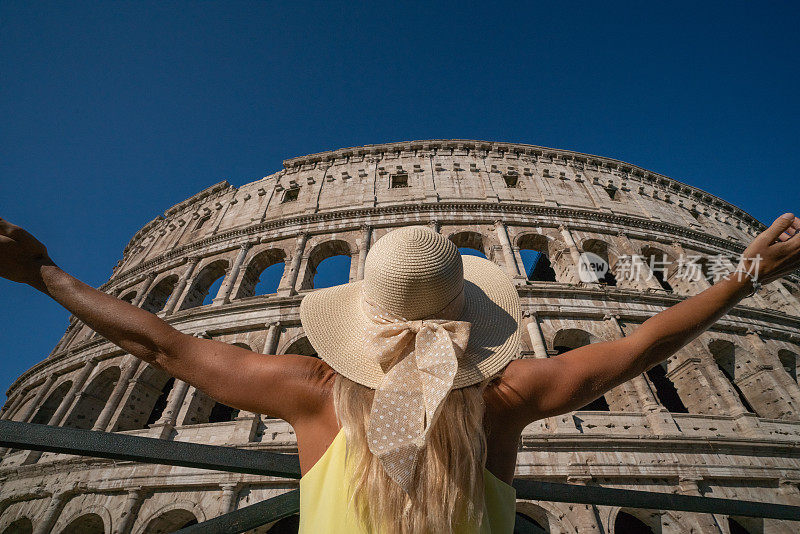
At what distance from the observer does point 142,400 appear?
10.2 metres

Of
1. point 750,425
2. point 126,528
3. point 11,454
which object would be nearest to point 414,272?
point 126,528

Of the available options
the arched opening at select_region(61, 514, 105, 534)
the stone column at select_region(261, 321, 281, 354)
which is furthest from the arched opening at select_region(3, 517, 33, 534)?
the stone column at select_region(261, 321, 281, 354)

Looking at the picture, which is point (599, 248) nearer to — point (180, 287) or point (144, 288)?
point (180, 287)

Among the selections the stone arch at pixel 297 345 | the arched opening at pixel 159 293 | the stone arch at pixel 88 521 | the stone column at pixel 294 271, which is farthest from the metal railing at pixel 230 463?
the arched opening at pixel 159 293

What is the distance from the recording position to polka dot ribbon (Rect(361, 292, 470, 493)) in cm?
104

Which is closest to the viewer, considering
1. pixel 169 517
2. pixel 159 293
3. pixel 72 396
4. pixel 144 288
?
pixel 169 517

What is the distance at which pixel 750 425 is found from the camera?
8.20 m

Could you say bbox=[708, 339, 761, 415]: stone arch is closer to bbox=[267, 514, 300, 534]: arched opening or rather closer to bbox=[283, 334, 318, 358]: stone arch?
bbox=[283, 334, 318, 358]: stone arch

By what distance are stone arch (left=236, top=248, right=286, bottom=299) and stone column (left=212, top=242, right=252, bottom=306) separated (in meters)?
0.31

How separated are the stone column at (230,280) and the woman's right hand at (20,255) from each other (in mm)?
10808

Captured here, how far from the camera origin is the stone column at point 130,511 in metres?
7.54

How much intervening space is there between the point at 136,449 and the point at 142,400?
1146cm

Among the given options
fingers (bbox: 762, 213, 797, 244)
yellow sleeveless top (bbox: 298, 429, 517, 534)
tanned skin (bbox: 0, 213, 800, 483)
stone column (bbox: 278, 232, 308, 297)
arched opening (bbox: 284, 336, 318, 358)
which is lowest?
yellow sleeveless top (bbox: 298, 429, 517, 534)
